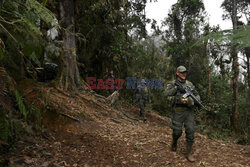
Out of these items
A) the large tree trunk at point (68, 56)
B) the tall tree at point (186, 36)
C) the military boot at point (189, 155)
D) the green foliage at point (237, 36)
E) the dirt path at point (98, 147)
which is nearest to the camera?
the dirt path at point (98, 147)

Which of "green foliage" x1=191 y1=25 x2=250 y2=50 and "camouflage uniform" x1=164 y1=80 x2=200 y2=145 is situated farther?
"green foliage" x1=191 y1=25 x2=250 y2=50

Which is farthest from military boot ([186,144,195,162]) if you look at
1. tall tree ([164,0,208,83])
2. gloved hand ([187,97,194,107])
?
tall tree ([164,0,208,83])

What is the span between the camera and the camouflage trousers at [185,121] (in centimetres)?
353

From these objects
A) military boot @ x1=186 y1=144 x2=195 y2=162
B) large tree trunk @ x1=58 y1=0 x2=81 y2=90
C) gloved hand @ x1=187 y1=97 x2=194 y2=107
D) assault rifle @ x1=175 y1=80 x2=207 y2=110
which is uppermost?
large tree trunk @ x1=58 y1=0 x2=81 y2=90

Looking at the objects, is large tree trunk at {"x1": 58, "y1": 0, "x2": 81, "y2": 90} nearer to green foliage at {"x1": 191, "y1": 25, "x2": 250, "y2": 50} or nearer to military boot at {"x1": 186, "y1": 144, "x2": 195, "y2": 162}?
military boot at {"x1": 186, "y1": 144, "x2": 195, "y2": 162}

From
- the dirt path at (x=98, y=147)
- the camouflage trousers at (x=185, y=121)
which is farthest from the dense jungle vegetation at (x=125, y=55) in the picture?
the camouflage trousers at (x=185, y=121)

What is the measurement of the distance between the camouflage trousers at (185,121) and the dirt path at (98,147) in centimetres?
47

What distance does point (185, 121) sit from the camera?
3576 millimetres

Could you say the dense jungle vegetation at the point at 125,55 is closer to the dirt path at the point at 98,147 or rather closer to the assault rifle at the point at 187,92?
the dirt path at the point at 98,147

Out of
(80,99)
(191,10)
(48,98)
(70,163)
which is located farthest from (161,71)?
(70,163)

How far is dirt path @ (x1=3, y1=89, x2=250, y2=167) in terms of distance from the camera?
2.94 m

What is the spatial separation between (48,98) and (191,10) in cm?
1309

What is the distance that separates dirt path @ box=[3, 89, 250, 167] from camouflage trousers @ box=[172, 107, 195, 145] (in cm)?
47

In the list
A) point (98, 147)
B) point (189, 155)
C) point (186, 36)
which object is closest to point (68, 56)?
point (98, 147)
